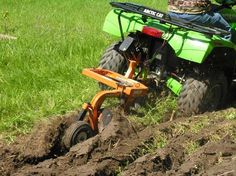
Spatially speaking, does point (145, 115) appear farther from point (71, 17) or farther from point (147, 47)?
point (71, 17)

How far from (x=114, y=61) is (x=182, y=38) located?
88 centimetres

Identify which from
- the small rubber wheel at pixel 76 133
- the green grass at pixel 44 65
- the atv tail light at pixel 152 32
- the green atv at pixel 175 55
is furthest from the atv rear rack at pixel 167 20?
the small rubber wheel at pixel 76 133

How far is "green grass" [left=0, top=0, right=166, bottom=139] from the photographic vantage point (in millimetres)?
5590

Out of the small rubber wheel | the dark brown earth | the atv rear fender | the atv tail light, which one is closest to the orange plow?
the small rubber wheel

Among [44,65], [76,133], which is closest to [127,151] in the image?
[76,133]

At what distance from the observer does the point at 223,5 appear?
636 cm

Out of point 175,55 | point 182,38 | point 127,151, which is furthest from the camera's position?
point 175,55

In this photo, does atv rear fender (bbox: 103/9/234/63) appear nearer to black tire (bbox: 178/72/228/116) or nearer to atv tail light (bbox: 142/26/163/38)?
atv tail light (bbox: 142/26/163/38)

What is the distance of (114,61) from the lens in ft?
19.3

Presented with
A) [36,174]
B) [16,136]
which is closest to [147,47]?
[16,136]

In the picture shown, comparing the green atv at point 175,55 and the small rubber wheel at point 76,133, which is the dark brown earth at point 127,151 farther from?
the green atv at point 175,55

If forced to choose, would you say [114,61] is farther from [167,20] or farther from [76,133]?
[76,133]

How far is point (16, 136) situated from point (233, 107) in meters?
2.68

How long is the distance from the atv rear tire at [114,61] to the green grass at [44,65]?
447 millimetres
